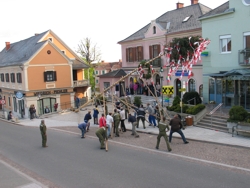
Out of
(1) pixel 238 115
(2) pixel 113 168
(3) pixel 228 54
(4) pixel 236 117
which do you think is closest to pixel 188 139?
(4) pixel 236 117

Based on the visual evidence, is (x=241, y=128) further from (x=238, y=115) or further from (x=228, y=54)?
(x=228, y=54)

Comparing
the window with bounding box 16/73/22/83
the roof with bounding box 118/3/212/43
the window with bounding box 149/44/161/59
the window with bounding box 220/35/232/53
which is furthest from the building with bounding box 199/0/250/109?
the window with bounding box 16/73/22/83

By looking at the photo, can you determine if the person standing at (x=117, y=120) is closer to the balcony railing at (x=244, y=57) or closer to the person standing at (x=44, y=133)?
the person standing at (x=44, y=133)

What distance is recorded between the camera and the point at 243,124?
1446cm

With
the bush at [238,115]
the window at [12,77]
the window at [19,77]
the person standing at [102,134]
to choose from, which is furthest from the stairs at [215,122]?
the window at [12,77]

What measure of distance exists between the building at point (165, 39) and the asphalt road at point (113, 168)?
49.4ft

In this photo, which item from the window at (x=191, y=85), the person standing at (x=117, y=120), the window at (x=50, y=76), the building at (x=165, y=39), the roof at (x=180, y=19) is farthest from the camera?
the window at (x=50, y=76)

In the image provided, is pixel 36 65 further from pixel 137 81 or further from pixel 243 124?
pixel 243 124

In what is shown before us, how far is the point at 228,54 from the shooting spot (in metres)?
20.2

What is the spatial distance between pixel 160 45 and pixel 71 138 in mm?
16807

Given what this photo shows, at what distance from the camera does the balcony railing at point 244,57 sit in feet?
61.7

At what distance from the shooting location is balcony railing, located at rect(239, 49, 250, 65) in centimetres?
1881

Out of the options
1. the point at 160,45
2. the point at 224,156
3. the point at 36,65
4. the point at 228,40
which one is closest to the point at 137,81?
the point at 160,45

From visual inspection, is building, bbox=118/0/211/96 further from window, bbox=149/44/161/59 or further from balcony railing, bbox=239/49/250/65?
balcony railing, bbox=239/49/250/65
